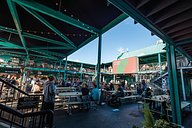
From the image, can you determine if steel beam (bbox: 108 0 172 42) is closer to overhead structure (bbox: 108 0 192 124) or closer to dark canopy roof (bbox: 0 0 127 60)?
overhead structure (bbox: 108 0 192 124)

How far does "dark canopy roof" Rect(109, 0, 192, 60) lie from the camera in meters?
2.27

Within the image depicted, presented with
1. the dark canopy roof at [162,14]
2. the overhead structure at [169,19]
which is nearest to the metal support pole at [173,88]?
the overhead structure at [169,19]

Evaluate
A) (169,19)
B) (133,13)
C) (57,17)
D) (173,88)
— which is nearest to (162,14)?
(169,19)

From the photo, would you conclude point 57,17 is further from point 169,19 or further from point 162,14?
point 169,19

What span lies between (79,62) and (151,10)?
25.0 m

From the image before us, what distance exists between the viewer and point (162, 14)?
2662mm

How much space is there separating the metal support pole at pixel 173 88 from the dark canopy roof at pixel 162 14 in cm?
70

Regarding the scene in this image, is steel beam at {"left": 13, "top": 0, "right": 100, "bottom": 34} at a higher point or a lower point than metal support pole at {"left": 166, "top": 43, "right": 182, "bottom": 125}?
higher

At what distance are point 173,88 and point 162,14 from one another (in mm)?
2664

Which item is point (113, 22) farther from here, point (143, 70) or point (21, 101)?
point (143, 70)

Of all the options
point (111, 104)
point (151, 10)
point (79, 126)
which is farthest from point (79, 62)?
point (151, 10)

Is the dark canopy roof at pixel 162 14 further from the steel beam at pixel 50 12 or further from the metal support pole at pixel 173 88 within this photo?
the steel beam at pixel 50 12

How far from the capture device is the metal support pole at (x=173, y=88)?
11.7 ft

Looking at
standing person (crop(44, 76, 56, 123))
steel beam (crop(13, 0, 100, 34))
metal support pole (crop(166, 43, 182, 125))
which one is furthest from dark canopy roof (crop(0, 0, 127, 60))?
standing person (crop(44, 76, 56, 123))
